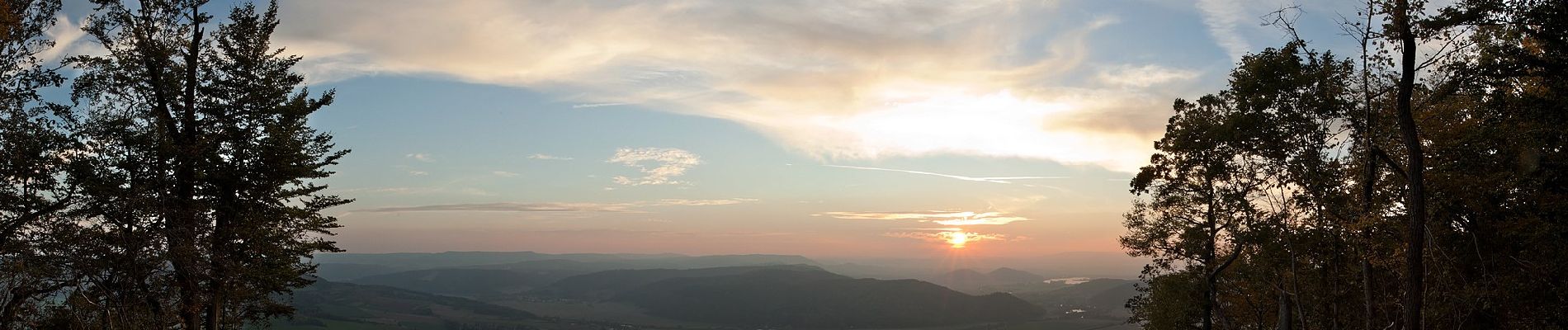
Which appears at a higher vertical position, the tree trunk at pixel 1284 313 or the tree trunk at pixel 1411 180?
the tree trunk at pixel 1411 180

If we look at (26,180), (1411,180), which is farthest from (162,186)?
(1411,180)

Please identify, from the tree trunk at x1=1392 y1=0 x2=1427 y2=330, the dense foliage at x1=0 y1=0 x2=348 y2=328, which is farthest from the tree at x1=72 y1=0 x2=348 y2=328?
the tree trunk at x1=1392 y1=0 x2=1427 y2=330

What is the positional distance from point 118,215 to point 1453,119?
30.7 metres

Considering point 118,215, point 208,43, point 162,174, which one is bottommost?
point 118,215

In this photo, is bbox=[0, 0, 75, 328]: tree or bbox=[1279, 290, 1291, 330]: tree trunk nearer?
bbox=[0, 0, 75, 328]: tree

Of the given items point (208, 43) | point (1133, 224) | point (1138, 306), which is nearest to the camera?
point (208, 43)

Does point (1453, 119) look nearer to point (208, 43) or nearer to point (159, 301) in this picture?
point (159, 301)

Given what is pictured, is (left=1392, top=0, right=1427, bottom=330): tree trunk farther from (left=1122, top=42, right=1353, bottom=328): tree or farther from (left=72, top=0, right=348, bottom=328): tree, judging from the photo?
(left=72, top=0, right=348, bottom=328): tree

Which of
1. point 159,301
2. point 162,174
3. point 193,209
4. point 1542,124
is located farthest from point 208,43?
point 1542,124

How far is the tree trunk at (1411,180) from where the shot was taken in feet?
46.7

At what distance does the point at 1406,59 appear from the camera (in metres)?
15.0

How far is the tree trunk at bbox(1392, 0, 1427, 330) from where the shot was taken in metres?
14.2

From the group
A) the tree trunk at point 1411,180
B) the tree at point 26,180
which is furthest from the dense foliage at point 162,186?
the tree trunk at point 1411,180

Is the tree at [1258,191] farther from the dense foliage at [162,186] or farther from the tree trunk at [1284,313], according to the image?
the dense foliage at [162,186]
